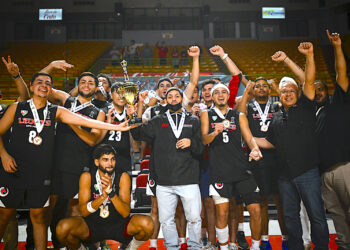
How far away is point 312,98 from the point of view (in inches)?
141

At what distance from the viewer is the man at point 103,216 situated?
333cm

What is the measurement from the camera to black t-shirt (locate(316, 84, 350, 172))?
344 cm

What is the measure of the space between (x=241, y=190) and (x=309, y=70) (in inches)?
63.3

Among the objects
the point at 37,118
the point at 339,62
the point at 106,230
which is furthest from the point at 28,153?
the point at 339,62

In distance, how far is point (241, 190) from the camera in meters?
3.68

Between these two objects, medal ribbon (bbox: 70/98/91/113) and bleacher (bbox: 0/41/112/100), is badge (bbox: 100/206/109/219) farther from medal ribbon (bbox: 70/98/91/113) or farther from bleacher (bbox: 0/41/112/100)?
bleacher (bbox: 0/41/112/100)

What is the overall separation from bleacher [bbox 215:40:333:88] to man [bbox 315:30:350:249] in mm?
10800

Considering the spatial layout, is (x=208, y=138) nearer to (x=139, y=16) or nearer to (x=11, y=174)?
(x=11, y=174)

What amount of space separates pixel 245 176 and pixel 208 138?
0.65m

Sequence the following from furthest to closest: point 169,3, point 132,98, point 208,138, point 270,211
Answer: point 169,3
point 270,211
point 208,138
point 132,98

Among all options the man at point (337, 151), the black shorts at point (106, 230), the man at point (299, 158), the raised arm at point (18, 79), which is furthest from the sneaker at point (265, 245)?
the raised arm at point (18, 79)

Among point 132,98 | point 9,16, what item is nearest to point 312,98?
point 132,98

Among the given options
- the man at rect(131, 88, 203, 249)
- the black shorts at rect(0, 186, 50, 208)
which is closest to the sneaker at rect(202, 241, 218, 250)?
the man at rect(131, 88, 203, 249)

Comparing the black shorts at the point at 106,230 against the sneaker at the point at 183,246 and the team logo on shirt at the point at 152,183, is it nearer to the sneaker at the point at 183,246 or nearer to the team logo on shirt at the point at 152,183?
the team logo on shirt at the point at 152,183
